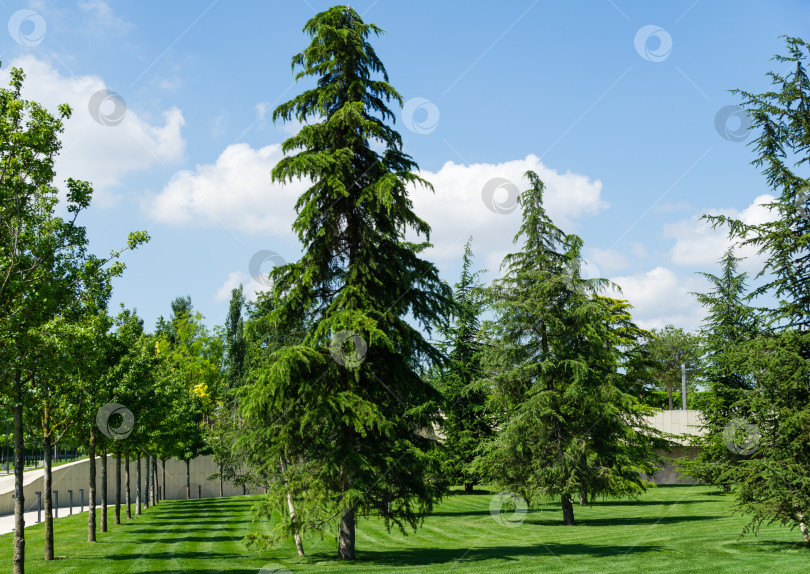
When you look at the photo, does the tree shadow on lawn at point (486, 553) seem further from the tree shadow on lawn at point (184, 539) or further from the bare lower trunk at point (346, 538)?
the tree shadow on lawn at point (184, 539)

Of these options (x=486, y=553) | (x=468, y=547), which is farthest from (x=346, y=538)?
(x=468, y=547)

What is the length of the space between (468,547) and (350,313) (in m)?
8.23

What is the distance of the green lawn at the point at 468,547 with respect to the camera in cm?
1503

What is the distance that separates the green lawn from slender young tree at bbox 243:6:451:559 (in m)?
1.84

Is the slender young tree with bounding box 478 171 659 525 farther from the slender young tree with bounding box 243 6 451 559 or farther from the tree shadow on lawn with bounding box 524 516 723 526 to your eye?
the slender young tree with bounding box 243 6 451 559

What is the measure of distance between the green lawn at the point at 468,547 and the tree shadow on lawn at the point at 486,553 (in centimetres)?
3

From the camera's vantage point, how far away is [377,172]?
1720 cm

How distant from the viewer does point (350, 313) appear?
15.8 m

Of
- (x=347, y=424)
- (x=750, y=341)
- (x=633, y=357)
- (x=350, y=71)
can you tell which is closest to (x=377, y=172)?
(x=350, y=71)

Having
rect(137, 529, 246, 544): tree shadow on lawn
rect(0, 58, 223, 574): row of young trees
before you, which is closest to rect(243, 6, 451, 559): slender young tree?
rect(0, 58, 223, 574): row of young trees

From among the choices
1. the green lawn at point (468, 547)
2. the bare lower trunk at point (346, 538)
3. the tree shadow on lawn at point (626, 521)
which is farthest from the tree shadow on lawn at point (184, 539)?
the tree shadow on lawn at point (626, 521)

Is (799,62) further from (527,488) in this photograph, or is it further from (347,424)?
(527,488)

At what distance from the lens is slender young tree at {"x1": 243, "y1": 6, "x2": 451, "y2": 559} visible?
50.6 feet

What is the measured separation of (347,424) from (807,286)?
445 inches
